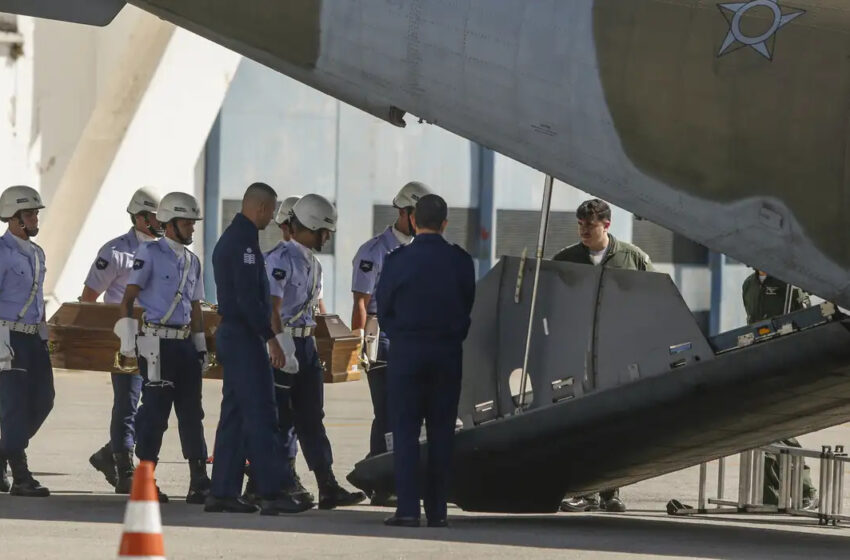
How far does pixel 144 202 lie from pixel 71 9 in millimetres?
2425

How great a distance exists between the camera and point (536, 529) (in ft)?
36.1

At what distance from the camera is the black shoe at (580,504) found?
498 inches

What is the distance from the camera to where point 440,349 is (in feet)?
34.8

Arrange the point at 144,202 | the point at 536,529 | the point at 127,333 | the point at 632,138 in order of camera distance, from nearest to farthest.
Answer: the point at 632,138, the point at 536,529, the point at 127,333, the point at 144,202

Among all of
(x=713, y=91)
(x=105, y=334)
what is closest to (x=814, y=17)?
(x=713, y=91)

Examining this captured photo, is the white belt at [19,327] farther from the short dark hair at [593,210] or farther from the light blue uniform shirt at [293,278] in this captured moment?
the short dark hair at [593,210]

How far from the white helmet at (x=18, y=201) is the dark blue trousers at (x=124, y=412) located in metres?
1.44

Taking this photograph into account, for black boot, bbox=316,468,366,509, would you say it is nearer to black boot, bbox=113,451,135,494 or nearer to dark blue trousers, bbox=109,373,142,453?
black boot, bbox=113,451,135,494

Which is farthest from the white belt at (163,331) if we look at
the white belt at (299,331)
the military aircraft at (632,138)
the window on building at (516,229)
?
the window on building at (516,229)

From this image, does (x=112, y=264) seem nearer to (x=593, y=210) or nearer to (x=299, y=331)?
(x=299, y=331)

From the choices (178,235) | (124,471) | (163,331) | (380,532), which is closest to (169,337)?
(163,331)

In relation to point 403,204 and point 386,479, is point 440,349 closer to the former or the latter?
point 386,479

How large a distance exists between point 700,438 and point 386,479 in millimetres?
2080

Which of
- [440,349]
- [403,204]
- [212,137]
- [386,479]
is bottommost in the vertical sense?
[386,479]
